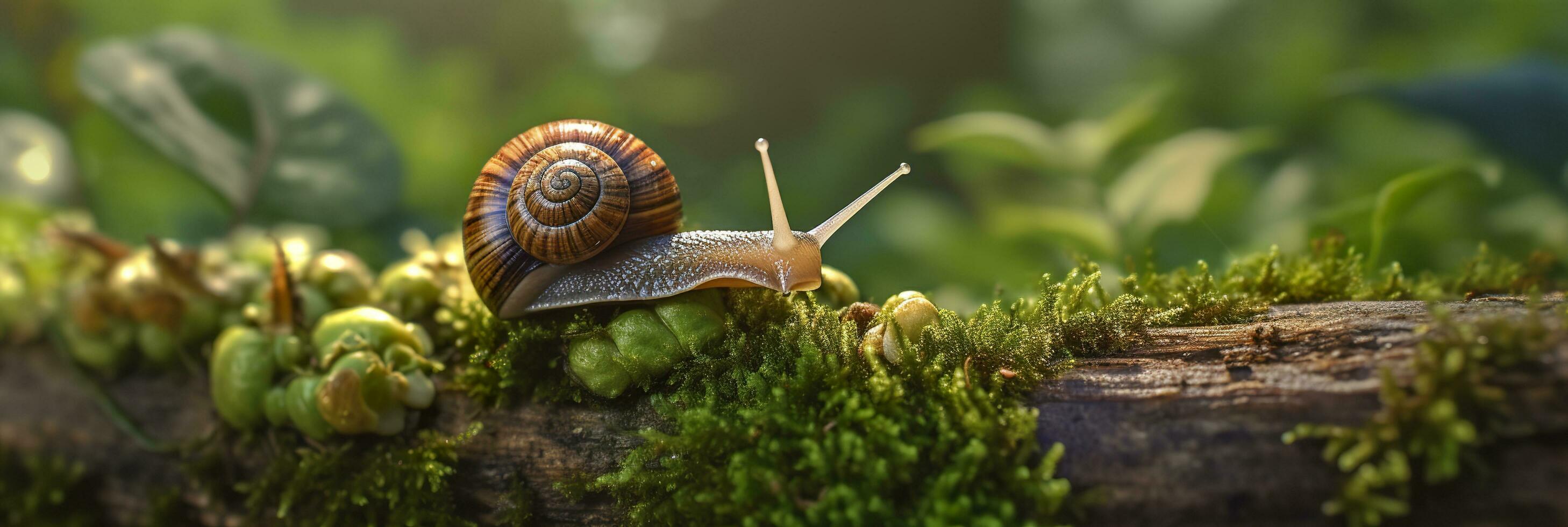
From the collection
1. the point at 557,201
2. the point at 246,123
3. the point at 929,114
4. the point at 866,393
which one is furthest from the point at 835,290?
the point at 929,114

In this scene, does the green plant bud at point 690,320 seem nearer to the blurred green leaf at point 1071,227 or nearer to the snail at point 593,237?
the snail at point 593,237

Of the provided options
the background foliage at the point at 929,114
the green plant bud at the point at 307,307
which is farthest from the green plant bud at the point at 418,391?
the background foliage at the point at 929,114

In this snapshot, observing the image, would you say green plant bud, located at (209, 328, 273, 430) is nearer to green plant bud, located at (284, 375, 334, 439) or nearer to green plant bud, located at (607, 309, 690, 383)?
green plant bud, located at (284, 375, 334, 439)

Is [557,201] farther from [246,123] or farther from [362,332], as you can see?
[246,123]

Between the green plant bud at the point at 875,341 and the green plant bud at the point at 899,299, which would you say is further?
the green plant bud at the point at 899,299

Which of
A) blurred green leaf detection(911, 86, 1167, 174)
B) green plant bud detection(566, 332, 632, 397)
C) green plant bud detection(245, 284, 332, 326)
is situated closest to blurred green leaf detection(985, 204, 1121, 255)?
blurred green leaf detection(911, 86, 1167, 174)

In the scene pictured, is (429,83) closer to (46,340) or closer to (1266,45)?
(46,340)
